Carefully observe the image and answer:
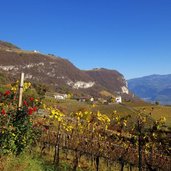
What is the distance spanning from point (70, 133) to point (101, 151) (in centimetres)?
274

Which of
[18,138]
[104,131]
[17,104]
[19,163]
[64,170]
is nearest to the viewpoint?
[19,163]

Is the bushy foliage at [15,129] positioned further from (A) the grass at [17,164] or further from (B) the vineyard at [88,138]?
(A) the grass at [17,164]

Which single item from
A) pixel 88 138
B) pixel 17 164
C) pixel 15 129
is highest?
pixel 15 129

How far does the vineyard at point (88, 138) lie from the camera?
11.1 metres

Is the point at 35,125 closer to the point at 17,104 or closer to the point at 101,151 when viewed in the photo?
the point at 17,104

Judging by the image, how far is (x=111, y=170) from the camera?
13289 millimetres

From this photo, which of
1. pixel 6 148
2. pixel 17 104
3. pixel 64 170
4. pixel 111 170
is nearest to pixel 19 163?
pixel 6 148

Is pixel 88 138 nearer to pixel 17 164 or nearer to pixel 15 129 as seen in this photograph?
pixel 15 129

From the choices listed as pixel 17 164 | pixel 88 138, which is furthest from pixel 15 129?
pixel 88 138

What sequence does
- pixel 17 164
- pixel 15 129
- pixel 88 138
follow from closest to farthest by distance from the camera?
1. pixel 17 164
2. pixel 15 129
3. pixel 88 138

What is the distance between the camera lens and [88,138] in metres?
13.9

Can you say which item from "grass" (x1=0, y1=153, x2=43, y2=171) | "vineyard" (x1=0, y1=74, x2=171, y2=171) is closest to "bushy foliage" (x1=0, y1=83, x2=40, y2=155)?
"vineyard" (x1=0, y1=74, x2=171, y2=171)

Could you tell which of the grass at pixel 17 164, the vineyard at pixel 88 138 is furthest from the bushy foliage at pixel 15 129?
the grass at pixel 17 164

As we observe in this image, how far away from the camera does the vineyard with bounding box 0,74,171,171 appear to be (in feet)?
36.6
